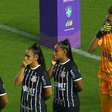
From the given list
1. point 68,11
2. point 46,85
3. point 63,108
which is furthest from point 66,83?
point 68,11

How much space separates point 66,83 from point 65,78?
90mm

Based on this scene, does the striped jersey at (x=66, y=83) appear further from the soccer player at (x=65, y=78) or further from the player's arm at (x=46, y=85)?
the player's arm at (x=46, y=85)

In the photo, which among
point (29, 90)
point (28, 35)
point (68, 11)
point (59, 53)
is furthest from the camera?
point (28, 35)

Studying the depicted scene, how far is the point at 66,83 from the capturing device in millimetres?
8586

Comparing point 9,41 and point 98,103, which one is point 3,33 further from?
point 98,103

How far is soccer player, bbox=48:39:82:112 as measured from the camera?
8.48m

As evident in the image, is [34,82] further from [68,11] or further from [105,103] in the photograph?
[68,11]

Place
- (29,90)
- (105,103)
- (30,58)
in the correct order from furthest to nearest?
(105,103) < (29,90) < (30,58)

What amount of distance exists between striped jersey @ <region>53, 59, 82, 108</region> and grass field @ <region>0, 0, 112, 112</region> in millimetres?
2149

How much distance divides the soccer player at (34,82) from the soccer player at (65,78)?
0.44 m

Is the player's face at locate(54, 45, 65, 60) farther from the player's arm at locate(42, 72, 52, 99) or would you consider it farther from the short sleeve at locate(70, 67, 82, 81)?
the player's arm at locate(42, 72, 52, 99)

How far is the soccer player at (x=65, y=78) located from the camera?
334 inches

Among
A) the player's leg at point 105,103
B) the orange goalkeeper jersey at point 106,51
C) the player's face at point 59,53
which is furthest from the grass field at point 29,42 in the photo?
the player's face at point 59,53

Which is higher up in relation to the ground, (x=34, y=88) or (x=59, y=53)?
(x=59, y=53)
